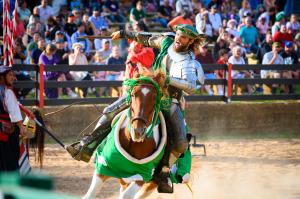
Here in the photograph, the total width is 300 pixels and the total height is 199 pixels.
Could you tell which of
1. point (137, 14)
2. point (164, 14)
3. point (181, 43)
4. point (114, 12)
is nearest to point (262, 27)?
point (164, 14)

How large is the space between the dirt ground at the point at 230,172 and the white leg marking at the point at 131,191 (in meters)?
1.59

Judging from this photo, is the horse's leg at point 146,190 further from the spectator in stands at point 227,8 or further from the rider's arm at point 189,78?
the spectator in stands at point 227,8

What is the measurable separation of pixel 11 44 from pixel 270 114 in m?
6.74

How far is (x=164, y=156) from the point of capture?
279 inches

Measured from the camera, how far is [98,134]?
24.4 ft

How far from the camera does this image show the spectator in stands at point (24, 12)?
17234mm

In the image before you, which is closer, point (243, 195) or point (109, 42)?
point (243, 195)

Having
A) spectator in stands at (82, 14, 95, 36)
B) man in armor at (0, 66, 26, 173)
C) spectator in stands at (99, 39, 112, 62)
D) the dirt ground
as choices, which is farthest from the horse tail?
spectator in stands at (82, 14, 95, 36)

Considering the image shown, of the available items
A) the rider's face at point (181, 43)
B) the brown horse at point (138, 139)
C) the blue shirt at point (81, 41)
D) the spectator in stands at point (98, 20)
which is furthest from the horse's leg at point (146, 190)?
the spectator in stands at point (98, 20)

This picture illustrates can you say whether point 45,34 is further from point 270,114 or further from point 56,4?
point 270,114

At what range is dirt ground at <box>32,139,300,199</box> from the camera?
31.7ft

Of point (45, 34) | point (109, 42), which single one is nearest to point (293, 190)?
Result: point (109, 42)

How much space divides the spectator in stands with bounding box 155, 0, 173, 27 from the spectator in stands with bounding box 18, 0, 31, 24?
3.85m

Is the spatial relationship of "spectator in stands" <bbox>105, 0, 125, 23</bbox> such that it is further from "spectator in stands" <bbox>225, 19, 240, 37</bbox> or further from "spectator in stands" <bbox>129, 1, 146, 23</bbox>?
"spectator in stands" <bbox>225, 19, 240, 37</bbox>
